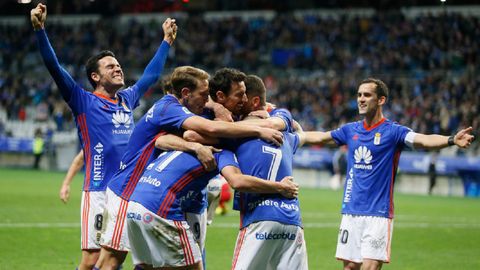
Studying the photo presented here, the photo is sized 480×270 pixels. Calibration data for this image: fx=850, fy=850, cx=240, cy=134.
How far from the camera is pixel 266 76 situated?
43188 millimetres

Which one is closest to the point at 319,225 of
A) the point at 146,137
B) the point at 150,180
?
the point at 146,137

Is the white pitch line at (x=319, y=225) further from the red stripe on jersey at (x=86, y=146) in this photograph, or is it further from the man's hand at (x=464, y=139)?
the man's hand at (x=464, y=139)

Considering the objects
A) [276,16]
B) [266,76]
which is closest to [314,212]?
[266,76]

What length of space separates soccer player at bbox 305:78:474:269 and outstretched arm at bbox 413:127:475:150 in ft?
0.04

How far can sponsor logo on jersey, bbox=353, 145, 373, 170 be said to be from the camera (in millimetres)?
9807

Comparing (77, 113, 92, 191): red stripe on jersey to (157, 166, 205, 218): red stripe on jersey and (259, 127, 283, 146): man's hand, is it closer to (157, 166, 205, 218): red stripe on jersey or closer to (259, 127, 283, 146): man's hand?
(157, 166, 205, 218): red stripe on jersey

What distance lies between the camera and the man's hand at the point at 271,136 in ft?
22.6

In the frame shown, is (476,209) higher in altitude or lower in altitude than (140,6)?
lower

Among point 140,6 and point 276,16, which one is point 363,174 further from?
point 140,6

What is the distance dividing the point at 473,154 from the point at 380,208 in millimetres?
24677

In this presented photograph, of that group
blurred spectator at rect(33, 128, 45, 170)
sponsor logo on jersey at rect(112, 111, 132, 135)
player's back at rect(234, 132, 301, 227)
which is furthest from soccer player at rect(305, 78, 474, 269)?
blurred spectator at rect(33, 128, 45, 170)

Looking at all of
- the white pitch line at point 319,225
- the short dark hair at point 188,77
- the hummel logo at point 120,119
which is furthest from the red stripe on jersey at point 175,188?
the white pitch line at point 319,225

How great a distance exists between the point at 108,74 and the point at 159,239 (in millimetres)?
2710

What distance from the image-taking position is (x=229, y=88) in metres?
7.05
